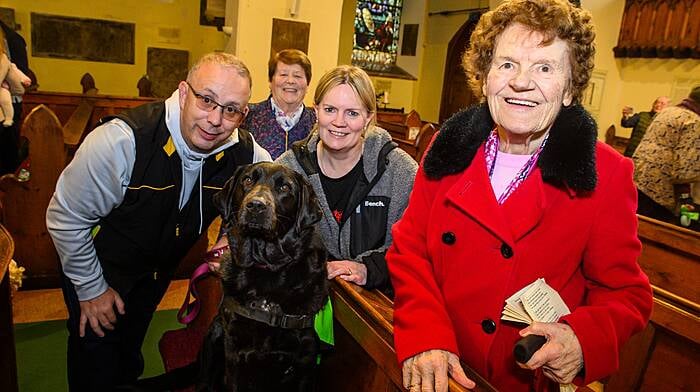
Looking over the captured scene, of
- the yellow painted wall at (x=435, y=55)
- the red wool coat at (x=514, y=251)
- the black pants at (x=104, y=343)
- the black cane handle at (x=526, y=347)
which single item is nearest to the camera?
the black cane handle at (x=526, y=347)

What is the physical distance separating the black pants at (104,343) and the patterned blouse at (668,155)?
4256mm

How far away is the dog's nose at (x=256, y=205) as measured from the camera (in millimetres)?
1922

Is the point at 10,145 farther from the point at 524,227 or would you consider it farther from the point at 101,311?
the point at 524,227

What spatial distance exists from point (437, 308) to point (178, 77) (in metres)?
12.2

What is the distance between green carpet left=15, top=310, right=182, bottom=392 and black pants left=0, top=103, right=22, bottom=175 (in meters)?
2.72

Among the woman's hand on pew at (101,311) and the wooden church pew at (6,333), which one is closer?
the wooden church pew at (6,333)

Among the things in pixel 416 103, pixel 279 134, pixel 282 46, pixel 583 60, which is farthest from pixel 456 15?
pixel 583 60

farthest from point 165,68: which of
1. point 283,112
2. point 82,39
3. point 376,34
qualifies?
point 283,112

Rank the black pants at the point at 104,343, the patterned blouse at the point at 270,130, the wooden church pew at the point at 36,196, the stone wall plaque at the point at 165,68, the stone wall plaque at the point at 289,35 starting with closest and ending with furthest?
the black pants at the point at 104,343
the patterned blouse at the point at 270,130
the wooden church pew at the point at 36,196
the stone wall plaque at the point at 289,35
the stone wall plaque at the point at 165,68

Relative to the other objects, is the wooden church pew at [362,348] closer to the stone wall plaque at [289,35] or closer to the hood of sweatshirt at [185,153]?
the hood of sweatshirt at [185,153]

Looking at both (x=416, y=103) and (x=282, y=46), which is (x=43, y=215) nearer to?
(x=282, y=46)

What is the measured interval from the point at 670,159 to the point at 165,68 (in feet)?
35.5

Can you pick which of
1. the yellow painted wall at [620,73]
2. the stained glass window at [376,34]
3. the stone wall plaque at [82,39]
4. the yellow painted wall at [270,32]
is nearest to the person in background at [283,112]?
the yellow painted wall at [270,32]

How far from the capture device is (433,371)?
1.36 m
